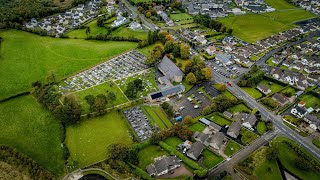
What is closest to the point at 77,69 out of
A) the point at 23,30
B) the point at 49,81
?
the point at 49,81

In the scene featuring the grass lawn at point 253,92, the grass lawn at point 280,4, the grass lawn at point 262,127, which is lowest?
the grass lawn at point 262,127

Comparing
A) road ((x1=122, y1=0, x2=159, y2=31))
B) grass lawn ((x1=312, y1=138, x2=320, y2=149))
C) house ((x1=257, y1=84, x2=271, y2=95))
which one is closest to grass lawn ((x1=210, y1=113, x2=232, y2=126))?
house ((x1=257, y1=84, x2=271, y2=95))

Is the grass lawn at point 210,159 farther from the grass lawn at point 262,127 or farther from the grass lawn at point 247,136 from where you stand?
the grass lawn at point 262,127

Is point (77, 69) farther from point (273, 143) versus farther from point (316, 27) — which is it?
point (316, 27)

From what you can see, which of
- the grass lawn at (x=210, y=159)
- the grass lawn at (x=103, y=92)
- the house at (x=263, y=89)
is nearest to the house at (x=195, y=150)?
the grass lawn at (x=210, y=159)

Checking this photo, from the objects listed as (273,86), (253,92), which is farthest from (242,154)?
(273,86)

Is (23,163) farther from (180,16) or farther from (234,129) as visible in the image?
(180,16)
